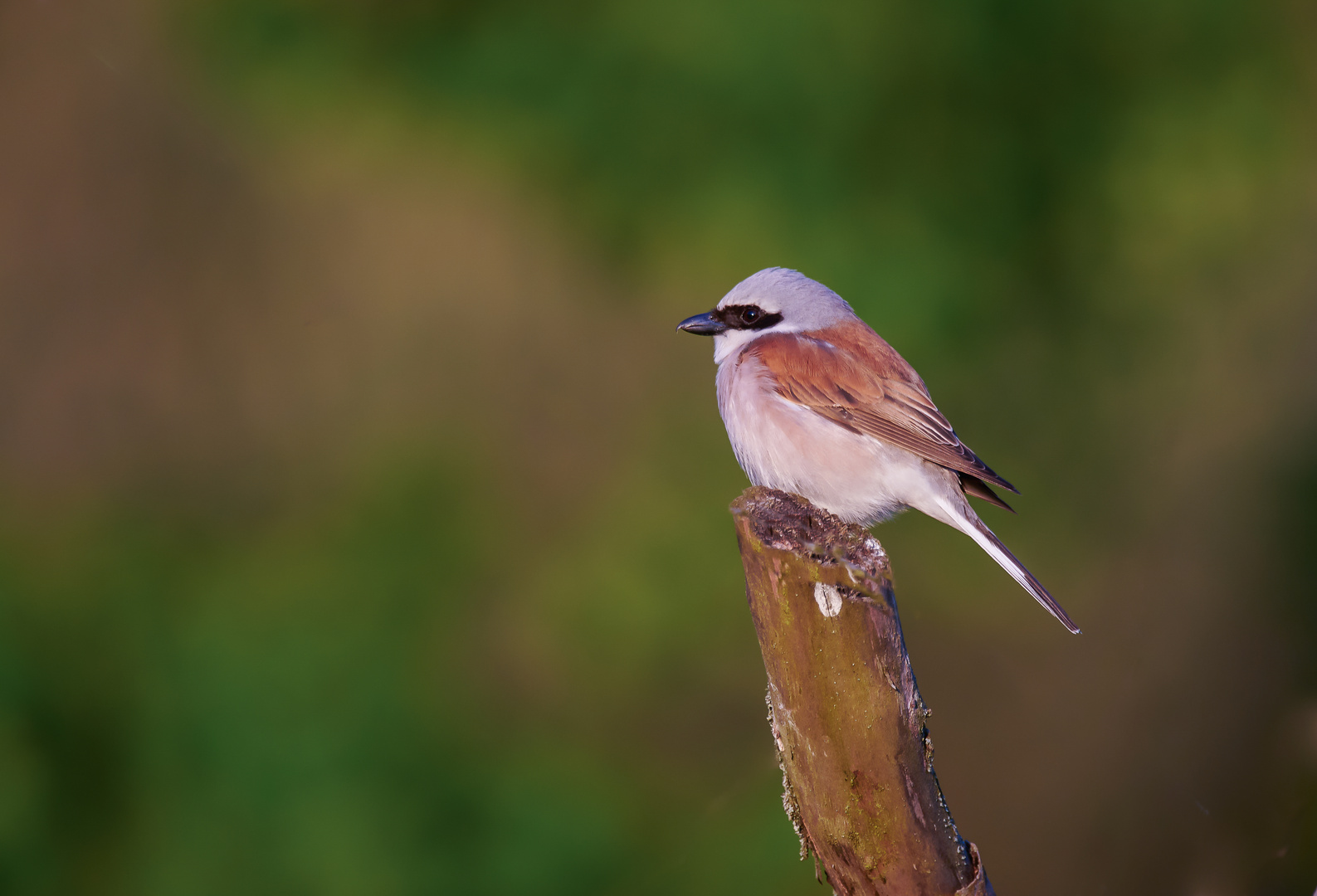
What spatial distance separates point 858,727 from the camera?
1.79m

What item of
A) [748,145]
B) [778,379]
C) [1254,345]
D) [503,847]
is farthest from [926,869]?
[1254,345]

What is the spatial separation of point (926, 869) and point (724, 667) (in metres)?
3.08

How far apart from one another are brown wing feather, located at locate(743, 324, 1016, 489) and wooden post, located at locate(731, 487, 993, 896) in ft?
3.27

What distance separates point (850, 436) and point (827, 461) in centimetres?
11

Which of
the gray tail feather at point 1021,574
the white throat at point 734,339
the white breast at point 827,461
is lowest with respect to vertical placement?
the gray tail feather at point 1021,574

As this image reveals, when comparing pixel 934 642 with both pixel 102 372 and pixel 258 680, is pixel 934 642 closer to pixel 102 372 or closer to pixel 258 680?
pixel 258 680

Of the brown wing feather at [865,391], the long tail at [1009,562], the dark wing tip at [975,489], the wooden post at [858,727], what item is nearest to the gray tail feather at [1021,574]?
the long tail at [1009,562]

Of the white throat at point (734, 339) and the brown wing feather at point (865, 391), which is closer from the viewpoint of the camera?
the brown wing feather at point (865, 391)

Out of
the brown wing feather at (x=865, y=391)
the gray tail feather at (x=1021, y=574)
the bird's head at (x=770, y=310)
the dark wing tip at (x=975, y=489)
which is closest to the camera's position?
the gray tail feather at (x=1021, y=574)

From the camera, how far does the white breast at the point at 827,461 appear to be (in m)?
2.86

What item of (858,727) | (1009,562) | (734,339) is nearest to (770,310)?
(734,339)

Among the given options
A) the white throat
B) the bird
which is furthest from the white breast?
the white throat

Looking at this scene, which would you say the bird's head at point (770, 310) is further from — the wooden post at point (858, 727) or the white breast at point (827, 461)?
the wooden post at point (858, 727)

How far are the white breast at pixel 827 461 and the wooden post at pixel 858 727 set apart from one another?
3.18ft
